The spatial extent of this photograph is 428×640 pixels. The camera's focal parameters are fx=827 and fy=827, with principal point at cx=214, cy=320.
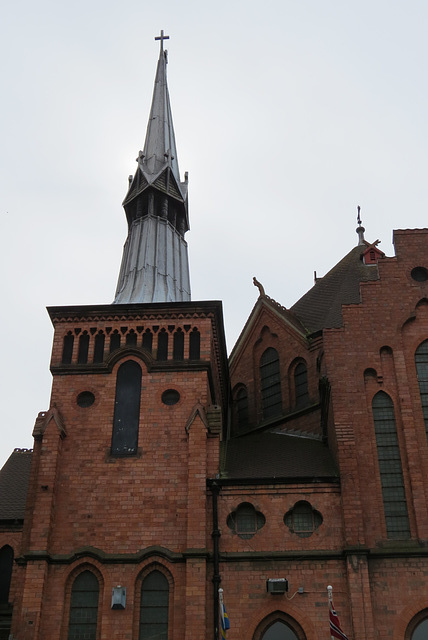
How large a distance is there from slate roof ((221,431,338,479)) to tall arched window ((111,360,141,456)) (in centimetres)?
361

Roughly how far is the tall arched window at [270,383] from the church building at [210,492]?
390 centimetres

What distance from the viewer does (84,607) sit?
27750mm

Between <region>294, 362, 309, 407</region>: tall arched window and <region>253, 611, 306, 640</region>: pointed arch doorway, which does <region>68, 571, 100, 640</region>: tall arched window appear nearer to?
<region>253, 611, 306, 640</region>: pointed arch doorway

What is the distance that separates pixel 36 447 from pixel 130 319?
6365 millimetres

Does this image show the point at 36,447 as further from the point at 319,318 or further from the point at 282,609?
the point at 319,318

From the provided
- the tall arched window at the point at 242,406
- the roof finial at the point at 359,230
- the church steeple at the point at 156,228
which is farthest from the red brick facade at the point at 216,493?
the roof finial at the point at 359,230

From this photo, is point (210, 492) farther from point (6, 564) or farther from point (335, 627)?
point (6, 564)

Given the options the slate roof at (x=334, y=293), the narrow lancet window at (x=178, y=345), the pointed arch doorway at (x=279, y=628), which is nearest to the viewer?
the pointed arch doorway at (x=279, y=628)

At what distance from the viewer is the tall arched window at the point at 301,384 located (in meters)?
39.6

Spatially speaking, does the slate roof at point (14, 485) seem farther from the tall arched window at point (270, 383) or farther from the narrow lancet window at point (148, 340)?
the tall arched window at point (270, 383)

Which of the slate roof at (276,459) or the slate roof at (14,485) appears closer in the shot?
the slate roof at (276,459)

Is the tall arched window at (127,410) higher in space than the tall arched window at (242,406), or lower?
lower

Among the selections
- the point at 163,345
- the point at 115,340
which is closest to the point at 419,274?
the point at 163,345

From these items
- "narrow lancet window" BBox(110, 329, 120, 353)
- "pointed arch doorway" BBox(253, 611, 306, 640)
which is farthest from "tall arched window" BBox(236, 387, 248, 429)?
"pointed arch doorway" BBox(253, 611, 306, 640)
